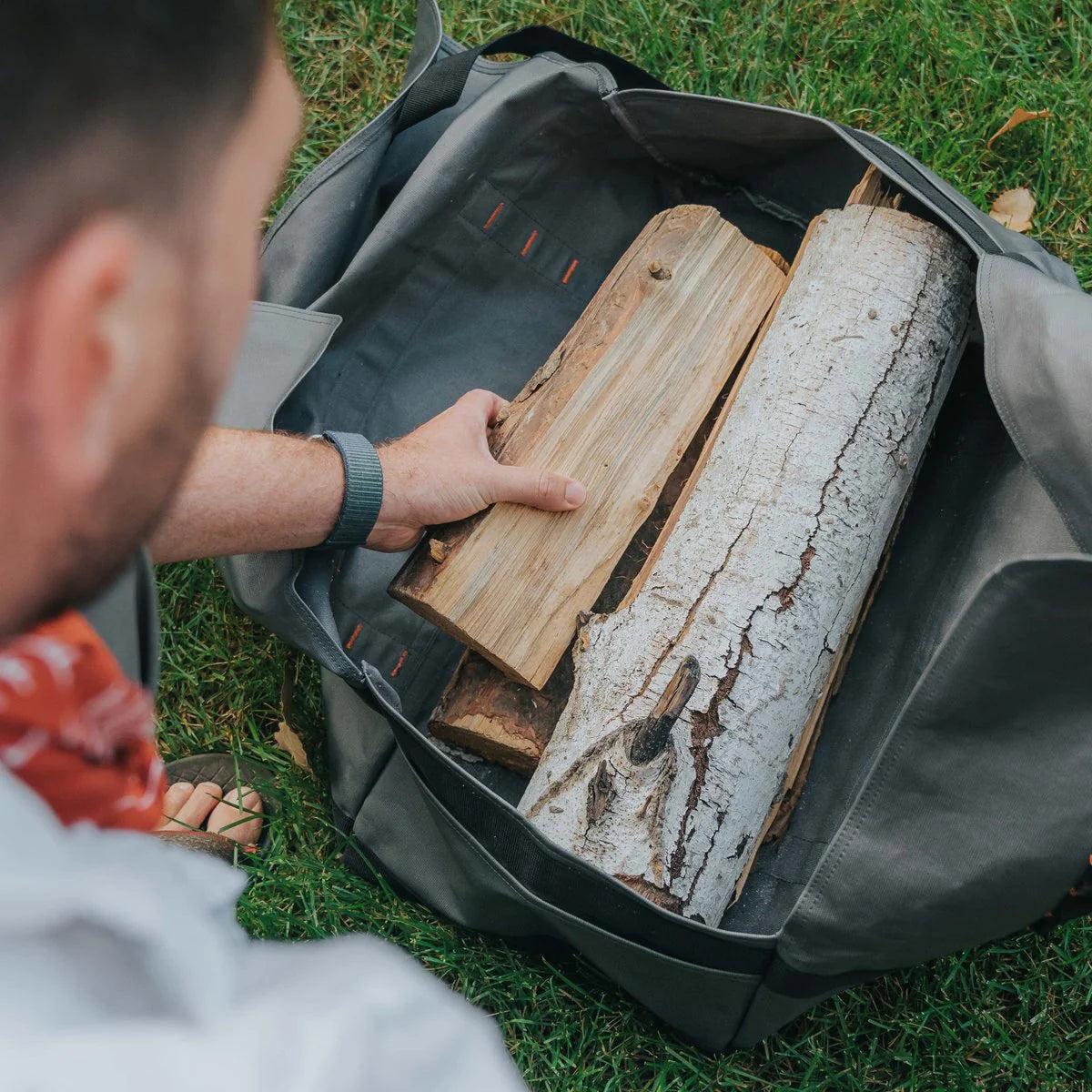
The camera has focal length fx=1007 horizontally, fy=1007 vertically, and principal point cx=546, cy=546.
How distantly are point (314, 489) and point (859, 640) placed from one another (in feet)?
3.22

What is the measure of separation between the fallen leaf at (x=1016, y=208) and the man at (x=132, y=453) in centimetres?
189

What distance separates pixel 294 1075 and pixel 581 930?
88 centimetres

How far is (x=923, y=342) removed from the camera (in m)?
1.62

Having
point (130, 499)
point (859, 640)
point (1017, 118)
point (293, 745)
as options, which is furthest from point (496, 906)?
point (1017, 118)

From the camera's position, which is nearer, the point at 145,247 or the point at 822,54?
the point at 145,247

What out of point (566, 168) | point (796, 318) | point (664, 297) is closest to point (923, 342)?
point (796, 318)

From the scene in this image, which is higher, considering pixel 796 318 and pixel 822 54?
pixel 822 54

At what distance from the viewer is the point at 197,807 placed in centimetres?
193

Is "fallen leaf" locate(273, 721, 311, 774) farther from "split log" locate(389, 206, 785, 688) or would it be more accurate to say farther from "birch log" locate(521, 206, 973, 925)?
"birch log" locate(521, 206, 973, 925)

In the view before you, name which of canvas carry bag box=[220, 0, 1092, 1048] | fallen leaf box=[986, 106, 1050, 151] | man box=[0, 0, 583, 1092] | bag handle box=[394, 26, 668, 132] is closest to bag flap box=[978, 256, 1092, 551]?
canvas carry bag box=[220, 0, 1092, 1048]

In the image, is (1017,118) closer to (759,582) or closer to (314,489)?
(759,582)

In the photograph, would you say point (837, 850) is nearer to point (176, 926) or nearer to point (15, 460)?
point (176, 926)

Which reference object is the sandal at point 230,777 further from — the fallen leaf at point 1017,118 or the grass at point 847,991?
the fallen leaf at point 1017,118

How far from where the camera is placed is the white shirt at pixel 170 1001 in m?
0.59
